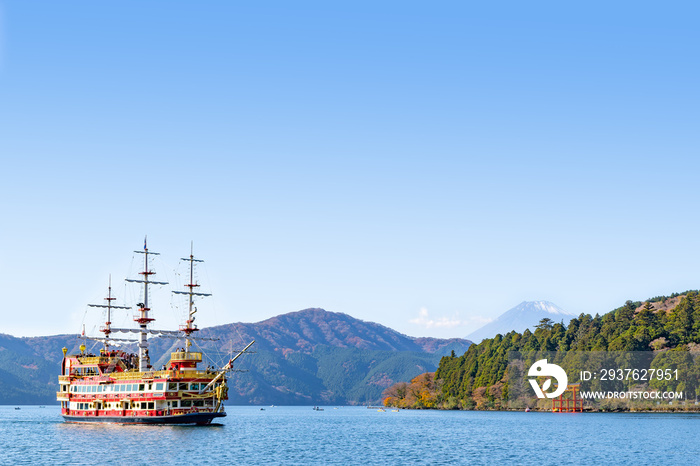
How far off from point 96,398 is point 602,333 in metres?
126

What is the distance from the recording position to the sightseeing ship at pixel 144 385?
109 meters

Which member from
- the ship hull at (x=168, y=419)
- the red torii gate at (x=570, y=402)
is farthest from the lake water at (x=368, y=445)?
the red torii gate at (x=570, y=402)

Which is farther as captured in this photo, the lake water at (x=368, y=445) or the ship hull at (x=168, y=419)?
the ship hull at (x=168, y=419)

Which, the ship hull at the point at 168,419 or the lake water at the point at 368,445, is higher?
the ship hull at the point at 168,419

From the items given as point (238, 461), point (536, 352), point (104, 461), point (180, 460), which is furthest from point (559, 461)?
point (536, 352)

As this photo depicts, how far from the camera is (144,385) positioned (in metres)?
111

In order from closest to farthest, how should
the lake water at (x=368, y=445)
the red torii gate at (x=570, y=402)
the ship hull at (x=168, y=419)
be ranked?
the lake water at (x=368, y=445)
the ship hull at (x=168, y=419)
the red torii gate at (x=570, y=402)

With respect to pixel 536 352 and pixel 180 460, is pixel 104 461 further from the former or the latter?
pixel 536 352

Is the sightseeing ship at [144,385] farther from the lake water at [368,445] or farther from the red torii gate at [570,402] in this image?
the red torii gate at [570,402]

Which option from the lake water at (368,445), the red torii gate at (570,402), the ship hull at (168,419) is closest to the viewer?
the lake water at (368,445)

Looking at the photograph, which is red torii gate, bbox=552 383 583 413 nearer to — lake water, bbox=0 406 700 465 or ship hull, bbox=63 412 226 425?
lake water, bbox=0 406 700 465

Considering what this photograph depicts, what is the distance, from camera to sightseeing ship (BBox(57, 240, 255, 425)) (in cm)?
10894

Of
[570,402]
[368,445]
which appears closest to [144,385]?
[368,445]

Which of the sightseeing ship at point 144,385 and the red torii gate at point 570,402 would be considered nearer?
the sightseeing ship at point 144,385
